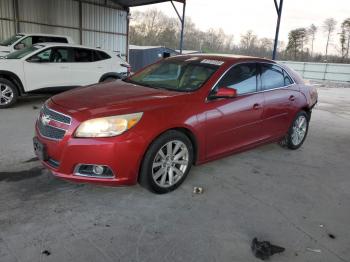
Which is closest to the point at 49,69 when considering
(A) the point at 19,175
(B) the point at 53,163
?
(A) the point at 19,175

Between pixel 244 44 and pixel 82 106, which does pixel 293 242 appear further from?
pixel 244 44

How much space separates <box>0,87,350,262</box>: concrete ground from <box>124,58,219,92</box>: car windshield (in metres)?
1.18

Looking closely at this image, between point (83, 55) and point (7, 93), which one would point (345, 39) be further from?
point (7, 93)

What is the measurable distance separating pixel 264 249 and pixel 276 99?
2.63m

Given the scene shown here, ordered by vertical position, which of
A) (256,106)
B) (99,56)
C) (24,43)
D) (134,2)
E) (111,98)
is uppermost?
(134,2)

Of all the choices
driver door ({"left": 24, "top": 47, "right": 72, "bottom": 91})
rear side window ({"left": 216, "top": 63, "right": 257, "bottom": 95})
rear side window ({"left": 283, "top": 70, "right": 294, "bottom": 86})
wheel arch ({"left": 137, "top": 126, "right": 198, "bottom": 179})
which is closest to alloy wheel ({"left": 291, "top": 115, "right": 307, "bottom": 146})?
rear side window ({"left": 283, "top": 70, "right": 294, "bottom": 86})

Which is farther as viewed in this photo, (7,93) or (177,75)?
(7,93)

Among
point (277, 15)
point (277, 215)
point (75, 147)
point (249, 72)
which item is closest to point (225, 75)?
point (249, 72)

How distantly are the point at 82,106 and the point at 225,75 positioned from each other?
1.81m

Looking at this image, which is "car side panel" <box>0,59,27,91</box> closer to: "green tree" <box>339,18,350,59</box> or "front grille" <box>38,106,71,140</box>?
"front grille" <box>38,106,71,140</box>

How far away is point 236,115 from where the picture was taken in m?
4.20

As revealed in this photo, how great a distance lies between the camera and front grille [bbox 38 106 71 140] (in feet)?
10.8

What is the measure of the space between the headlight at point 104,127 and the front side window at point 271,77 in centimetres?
233

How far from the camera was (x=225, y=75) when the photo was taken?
4.16 m
